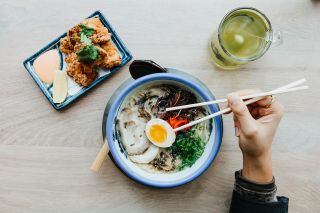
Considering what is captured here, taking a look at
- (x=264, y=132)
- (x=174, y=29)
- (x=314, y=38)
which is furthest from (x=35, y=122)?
(x=314, y=38)

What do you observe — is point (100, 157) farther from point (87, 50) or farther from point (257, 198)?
point (257, 198)

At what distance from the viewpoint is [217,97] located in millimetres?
1330

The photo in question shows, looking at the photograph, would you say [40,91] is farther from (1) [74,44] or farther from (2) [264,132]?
(2) [264,132]

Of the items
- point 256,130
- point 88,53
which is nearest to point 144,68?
point 88,53

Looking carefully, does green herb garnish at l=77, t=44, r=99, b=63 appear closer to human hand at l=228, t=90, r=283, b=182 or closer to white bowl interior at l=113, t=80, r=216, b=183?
white bowl interior at l=113, t=80, r=216, b=183

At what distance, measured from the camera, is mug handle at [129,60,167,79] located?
1219 mm

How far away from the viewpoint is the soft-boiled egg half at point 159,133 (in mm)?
1249

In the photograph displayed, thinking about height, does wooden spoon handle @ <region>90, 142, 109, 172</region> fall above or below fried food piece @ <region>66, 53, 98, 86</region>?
below

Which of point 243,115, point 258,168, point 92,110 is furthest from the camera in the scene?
point 92,110

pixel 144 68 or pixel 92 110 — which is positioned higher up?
pixel 144 68

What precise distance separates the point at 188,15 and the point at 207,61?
168 mm

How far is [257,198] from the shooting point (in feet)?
4.02

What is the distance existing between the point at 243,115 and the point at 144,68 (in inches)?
13.7

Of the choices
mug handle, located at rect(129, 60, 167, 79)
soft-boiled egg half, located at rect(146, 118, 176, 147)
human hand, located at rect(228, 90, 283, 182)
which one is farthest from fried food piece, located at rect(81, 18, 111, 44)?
human hand, located at rect(228, 90, 283, 182)
